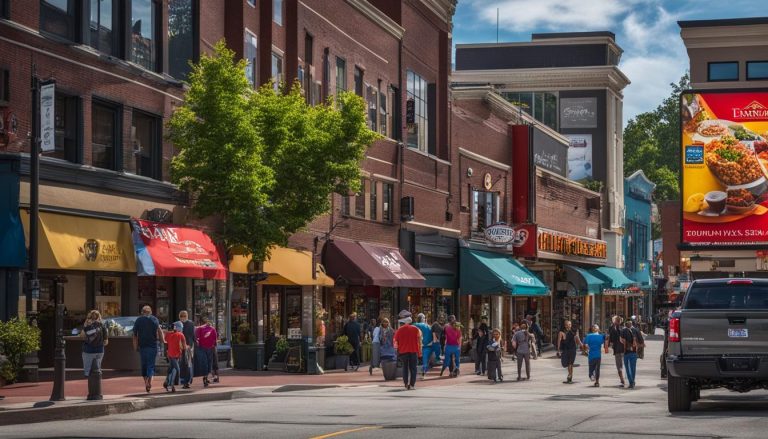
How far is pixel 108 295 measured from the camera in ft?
109

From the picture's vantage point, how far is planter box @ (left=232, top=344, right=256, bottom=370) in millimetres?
37594

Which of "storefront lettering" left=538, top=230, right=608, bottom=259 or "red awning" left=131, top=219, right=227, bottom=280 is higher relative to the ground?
"storefront lettering" left=538, top=230, right=608, bottom=259

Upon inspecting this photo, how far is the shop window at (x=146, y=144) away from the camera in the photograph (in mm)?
34188

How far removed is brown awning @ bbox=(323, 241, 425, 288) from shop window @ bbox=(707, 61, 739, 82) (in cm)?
3706

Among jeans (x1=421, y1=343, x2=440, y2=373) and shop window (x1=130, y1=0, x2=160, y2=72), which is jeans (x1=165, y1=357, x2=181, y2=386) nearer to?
shop window (x1=130, y1=0, x2=160, y2=72)

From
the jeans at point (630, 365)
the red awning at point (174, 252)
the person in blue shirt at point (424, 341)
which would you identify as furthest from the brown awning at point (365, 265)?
the jeans at point (630, 365)

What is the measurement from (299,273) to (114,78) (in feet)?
34.9

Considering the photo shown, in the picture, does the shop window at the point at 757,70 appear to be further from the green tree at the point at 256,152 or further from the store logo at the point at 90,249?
the store logo at the point at 90,249

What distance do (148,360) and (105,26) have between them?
31.4ft

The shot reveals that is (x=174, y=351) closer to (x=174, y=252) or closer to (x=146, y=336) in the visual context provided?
(x=146, y=336)

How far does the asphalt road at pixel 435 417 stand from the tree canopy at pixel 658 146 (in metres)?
98.6

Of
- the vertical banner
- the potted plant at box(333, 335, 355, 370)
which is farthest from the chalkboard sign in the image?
the vertical banner

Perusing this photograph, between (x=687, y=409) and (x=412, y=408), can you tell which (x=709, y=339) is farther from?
(x=412, y=408)

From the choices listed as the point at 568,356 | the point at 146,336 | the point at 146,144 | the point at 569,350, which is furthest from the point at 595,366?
the point at 146,144
